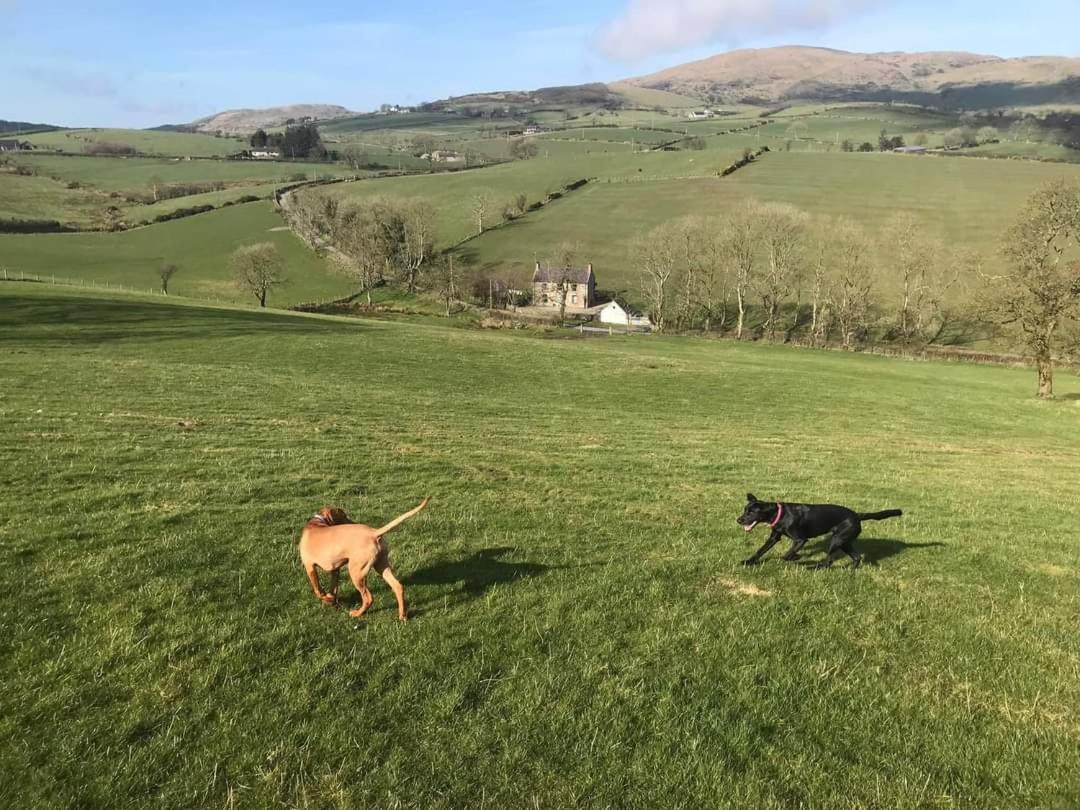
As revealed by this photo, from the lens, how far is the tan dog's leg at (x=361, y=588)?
7625 millimetres

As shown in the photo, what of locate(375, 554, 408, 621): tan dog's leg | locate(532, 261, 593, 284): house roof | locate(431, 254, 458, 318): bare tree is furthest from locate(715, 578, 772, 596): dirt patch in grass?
locate(532, 261, 593, 284): house roof

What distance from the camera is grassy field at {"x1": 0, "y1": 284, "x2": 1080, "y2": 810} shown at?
557 cm

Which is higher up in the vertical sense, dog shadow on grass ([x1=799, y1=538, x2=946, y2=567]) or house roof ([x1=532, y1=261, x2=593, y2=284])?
house roof ([x1=532, y1=261, x2=593, y2=284])

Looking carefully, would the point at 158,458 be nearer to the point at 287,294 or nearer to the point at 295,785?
the point at 295,785

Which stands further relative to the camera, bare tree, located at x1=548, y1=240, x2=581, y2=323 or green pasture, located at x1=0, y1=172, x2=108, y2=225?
green pasture, located at x1=0, y1=172, x2=108, y2=225

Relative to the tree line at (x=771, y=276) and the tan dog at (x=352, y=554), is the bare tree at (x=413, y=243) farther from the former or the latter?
the tan dog at (x=352, y=554)

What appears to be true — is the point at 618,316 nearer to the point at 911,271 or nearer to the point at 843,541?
the point at 911,271

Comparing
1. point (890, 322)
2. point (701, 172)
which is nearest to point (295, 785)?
point (890, 322)

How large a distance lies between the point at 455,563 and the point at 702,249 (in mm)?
90715

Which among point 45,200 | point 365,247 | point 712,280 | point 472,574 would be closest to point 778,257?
point 712,280

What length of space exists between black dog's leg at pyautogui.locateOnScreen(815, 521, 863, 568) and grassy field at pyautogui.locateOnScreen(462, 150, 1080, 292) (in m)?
99.3

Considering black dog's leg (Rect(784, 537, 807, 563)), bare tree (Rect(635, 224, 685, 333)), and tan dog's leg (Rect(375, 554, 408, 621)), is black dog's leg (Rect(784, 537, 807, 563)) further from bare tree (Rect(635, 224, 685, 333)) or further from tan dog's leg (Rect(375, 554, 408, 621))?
bare tree (Rect(635, 224, 685, 333))

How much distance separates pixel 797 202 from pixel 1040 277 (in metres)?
93.1

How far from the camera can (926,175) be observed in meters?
139
